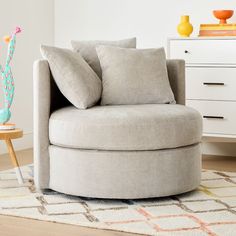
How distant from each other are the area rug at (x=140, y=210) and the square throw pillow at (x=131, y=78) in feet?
2.03

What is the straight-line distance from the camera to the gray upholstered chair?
3.09 m

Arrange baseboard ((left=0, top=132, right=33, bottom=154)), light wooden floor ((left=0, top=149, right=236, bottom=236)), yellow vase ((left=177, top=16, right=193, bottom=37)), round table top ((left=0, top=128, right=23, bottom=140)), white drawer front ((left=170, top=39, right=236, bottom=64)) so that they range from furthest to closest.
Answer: baseboard ((left=0, top=132, right=33, bottom=154)) → yellow vase ((left=177, top=16, right=193, bottom=37)) → white drawer front ((left=170, top=39, right=236, bottom=64)) → round table top ((left=0, top=128, right=23, bottom=140)) → light wooden floor ((left=0, top=149, right=236, bottom=236))

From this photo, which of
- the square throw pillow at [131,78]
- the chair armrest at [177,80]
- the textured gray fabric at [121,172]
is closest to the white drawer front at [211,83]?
the chair armrest at [177,80]

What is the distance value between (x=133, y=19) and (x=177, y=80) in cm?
134

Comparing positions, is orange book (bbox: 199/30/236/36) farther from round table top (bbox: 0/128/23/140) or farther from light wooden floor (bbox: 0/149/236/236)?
light wooden floor (bbox: 0/149/236/236)

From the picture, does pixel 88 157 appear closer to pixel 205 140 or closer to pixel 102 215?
pixel 102 215

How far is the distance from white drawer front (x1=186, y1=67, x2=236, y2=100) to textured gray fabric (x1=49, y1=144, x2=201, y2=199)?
1254 millimetres

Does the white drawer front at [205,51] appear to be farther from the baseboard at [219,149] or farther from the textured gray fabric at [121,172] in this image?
the textured gray fabric at [121,172]

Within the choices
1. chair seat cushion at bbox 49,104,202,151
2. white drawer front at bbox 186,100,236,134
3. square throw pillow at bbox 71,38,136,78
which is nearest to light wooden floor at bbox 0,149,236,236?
chair seat cushion at bbox 49,104,202,151

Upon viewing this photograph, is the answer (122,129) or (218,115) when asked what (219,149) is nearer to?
(218,115)

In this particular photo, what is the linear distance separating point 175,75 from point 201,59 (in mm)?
666

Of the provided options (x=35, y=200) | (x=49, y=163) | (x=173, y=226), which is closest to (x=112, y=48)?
(x=49, y=163)

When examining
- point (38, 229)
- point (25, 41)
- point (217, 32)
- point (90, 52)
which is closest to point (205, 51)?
point (217, 32)

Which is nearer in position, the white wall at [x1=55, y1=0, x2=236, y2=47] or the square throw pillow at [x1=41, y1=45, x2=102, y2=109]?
the square throw pillow at [x1=41, y1=45, x2=102, y2=109]
